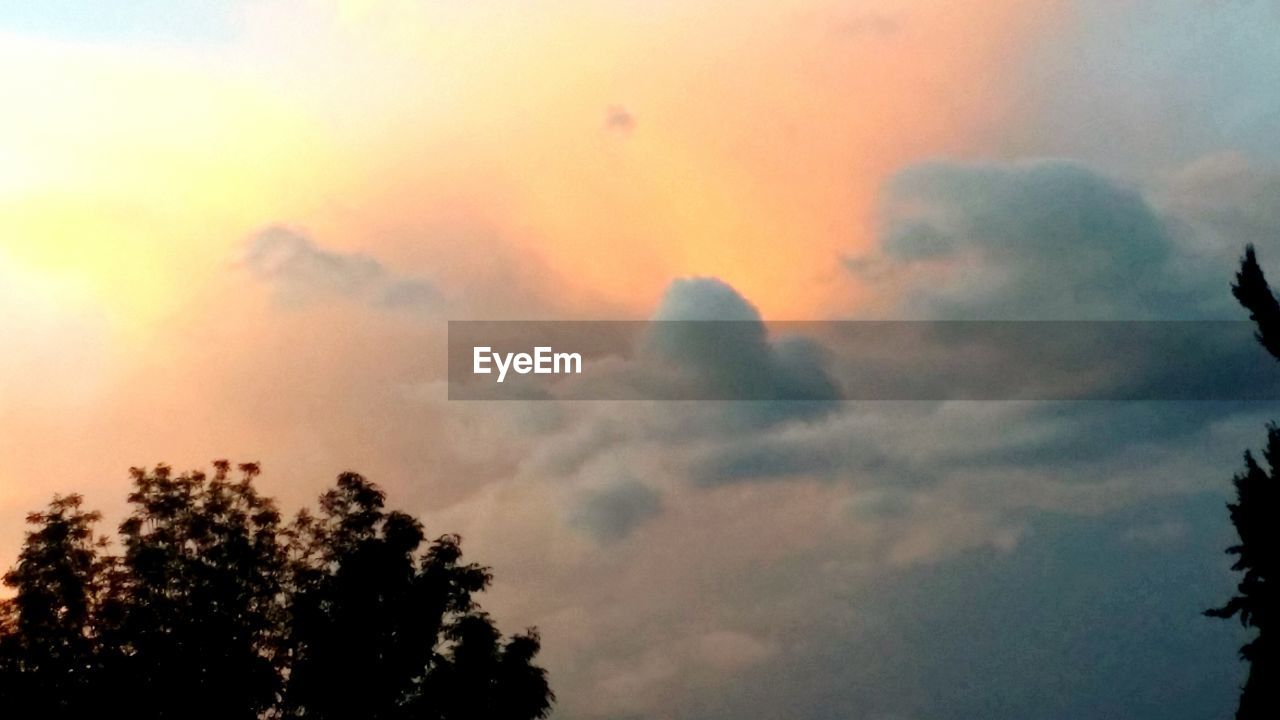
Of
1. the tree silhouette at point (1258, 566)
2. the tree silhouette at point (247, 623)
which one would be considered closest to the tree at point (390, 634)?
the tree silhouette at point (247, 623)

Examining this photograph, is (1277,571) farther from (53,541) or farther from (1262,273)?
(53,541)

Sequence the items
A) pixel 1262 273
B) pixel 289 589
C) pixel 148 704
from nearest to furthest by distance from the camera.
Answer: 1. pixel 148 704
2. pixel 289 589
3. pixel 1262 273

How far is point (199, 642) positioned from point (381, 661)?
230 inches

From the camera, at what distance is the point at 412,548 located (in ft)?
154

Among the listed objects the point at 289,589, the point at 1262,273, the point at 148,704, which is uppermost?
the point at 1262,273

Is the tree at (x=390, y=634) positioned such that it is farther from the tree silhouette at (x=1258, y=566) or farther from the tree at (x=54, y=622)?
the tree silhouette at (x=1258, y=566)

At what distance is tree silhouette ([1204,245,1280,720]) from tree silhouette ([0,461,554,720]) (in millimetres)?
23000

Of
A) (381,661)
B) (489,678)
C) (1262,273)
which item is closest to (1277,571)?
(1262,273)

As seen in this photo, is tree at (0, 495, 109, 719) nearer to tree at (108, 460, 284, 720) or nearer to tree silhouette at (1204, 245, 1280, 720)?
tree at (108, 460, 284, 720)

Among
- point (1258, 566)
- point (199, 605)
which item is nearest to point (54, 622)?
point (199, 605)

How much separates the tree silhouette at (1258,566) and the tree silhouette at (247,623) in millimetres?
23000

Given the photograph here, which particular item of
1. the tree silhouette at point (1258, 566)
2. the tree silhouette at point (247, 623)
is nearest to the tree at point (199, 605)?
the tree silhouette at point (247, 623)

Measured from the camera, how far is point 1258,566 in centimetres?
4781

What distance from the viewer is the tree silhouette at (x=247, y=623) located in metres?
44.8
